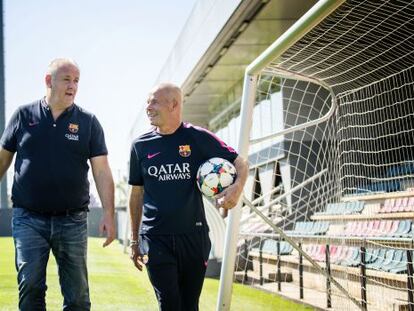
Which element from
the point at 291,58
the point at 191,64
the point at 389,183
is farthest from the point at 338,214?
the point at 191,64

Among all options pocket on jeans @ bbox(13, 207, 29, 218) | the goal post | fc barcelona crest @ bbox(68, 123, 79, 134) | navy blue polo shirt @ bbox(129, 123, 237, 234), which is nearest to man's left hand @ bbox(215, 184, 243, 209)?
navy blue polo shirt @ bbox(129, 123, 237, 234)

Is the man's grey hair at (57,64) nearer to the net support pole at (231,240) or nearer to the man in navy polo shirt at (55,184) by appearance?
the man in navy polo shirt at (55,184)

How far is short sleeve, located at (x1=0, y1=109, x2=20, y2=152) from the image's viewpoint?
3773 mm

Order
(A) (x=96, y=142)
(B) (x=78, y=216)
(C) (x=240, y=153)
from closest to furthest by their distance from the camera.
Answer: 1. (B) (x=78, y=216)
2. (A) (x=96, y=142)
3. (C) (x=240, y=153)

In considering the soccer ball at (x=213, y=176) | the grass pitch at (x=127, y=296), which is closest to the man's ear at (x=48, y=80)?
the soccer ball at (x=213, y=176)

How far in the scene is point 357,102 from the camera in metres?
7.27

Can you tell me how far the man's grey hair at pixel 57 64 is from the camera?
12.2 feet

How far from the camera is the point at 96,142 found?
153 inches

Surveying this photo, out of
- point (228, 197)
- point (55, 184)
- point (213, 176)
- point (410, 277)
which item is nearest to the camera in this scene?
point (228, 197)

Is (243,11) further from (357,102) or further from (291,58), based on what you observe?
(291,58)

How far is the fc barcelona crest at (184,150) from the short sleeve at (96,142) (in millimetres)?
682

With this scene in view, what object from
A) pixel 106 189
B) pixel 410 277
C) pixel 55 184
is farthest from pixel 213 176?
pixel 410 277

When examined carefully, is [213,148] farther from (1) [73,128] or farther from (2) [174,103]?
(1) [73,128]

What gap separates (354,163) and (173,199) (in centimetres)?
554
